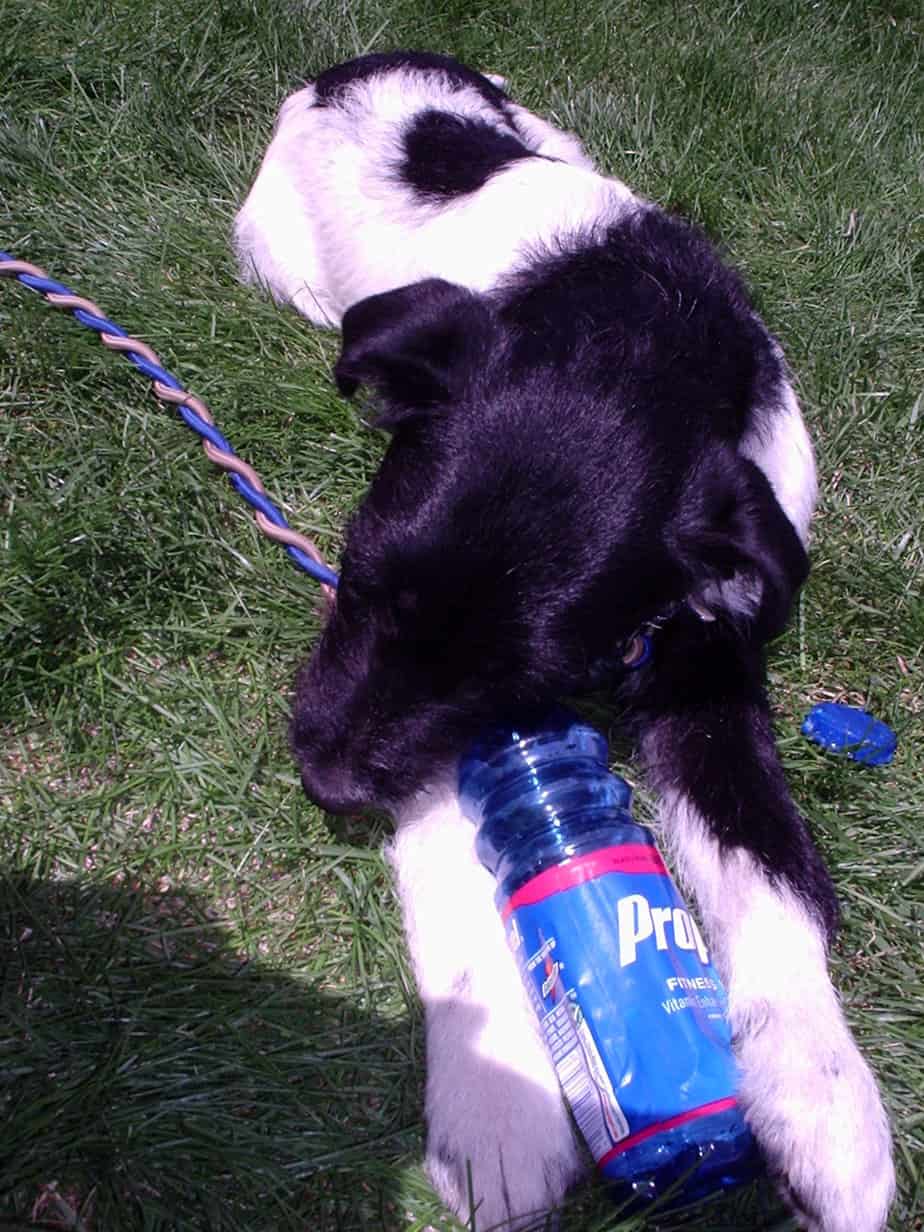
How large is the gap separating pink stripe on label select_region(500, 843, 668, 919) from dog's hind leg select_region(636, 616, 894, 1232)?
0.32 metres

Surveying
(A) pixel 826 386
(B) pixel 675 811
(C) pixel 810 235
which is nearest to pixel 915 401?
(A) pixel 826 386

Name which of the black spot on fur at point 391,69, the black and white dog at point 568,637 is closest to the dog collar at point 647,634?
the black and white dog at point 568,637

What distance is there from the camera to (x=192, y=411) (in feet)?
9.46

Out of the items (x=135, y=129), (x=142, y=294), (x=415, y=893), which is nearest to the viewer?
(x=415, y=893)

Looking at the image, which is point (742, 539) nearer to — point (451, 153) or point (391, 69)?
point (451, 153)

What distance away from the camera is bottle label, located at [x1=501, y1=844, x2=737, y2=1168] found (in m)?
1.81

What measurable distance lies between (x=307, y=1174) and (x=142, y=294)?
251cm

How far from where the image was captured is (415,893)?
2252 millimetres

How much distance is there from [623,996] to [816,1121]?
0.47m

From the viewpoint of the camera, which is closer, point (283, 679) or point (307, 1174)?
point (307, 1174)

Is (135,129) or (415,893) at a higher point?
(135,129)

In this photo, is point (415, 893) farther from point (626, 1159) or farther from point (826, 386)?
point (826, 386)

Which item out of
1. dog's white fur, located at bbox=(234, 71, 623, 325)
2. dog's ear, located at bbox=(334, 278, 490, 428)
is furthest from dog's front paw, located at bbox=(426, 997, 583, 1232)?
dog's white fur, located at bbox=(234, 71, 623, 325)

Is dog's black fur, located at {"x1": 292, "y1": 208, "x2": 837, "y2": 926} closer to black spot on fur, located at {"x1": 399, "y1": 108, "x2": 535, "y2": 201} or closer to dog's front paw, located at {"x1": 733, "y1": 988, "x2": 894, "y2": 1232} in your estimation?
dog's front paw, located at {"x1": 733, "y1": 988, "x2": 894, "y2": 1232}
